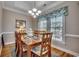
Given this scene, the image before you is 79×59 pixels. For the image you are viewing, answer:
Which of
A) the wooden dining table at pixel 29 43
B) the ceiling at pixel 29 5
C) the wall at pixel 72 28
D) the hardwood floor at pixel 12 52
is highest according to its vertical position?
the ceiling at pixel 29 5

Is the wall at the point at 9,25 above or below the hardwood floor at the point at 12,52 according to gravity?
above

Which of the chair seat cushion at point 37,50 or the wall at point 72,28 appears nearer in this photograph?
the wall at point 72,28

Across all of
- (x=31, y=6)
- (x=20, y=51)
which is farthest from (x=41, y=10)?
(x=20, y=51)

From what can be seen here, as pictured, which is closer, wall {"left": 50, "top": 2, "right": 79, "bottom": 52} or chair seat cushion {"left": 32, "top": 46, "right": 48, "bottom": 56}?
wall {"left": 50, "top": 2, "right": 79, "bottom": 52}

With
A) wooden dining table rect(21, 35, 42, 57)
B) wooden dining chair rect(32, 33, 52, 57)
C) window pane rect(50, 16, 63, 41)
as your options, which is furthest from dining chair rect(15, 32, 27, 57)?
window pane rect(50, 16, 63, 41)

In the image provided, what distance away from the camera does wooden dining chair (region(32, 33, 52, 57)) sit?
173 centimetres

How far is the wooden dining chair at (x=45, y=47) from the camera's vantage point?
1728 millimetres

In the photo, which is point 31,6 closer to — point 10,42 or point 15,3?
point 15,3

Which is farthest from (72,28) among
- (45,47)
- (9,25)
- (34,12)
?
(9,25)

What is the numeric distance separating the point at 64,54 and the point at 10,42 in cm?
95

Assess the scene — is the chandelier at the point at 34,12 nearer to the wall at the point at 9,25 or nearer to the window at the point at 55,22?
the window at the point at 55,22

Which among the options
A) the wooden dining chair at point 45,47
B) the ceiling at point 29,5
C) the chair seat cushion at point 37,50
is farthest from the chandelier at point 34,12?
the chair seat cushion at point 37,50

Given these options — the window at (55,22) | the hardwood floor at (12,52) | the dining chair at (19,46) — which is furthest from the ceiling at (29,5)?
the hardwood floor at (12,52)

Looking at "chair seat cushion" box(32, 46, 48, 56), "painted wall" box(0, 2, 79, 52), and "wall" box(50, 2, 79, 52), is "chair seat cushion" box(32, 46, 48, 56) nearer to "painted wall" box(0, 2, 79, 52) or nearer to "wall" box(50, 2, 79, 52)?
"painted wall" box(0, 2, 79, 52)
